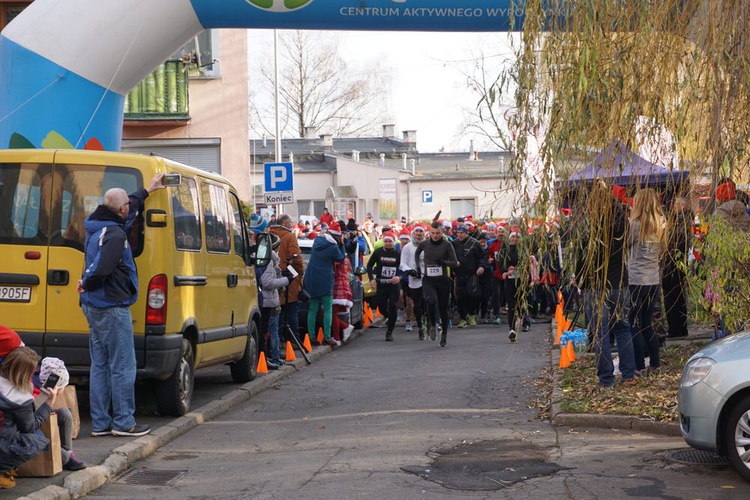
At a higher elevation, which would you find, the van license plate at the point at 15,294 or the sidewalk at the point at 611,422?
the van license plate at the point at 15,294

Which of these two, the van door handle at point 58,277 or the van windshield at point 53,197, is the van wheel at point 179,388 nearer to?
the van door handle at point 58,277

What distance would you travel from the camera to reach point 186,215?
1036 cm

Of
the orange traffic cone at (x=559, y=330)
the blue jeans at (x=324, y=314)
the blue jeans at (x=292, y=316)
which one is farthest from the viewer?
the blue jeans at (x=324, y=314)

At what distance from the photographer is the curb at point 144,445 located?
7226mm

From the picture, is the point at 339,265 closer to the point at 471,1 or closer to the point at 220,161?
the point at 471,1

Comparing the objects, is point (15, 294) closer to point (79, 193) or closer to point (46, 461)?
point (79, 193)

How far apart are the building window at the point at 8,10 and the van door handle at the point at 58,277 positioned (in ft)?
41.6

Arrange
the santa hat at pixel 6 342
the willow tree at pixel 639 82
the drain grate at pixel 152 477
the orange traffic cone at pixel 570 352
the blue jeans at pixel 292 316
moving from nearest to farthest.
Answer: the santa hat at pixel 6 342
the willow tree at pixel 639 82
the drain grate at pixel 152 477
the orange traffic cone at pixel 570 352
the blue jeans at pixel 292 316

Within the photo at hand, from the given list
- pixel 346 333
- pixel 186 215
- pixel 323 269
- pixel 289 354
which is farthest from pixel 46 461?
pixel 346 333

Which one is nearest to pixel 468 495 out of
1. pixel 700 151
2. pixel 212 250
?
pixel 700 151

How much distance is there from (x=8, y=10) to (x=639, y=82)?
16095 millimetres

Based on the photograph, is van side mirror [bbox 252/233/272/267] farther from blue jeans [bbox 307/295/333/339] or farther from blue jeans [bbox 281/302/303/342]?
blue jeans [bbox 307/295/333/339]

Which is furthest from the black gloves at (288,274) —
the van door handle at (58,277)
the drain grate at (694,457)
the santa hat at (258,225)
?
the drain grate at (694,457)

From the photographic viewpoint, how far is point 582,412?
984cm
